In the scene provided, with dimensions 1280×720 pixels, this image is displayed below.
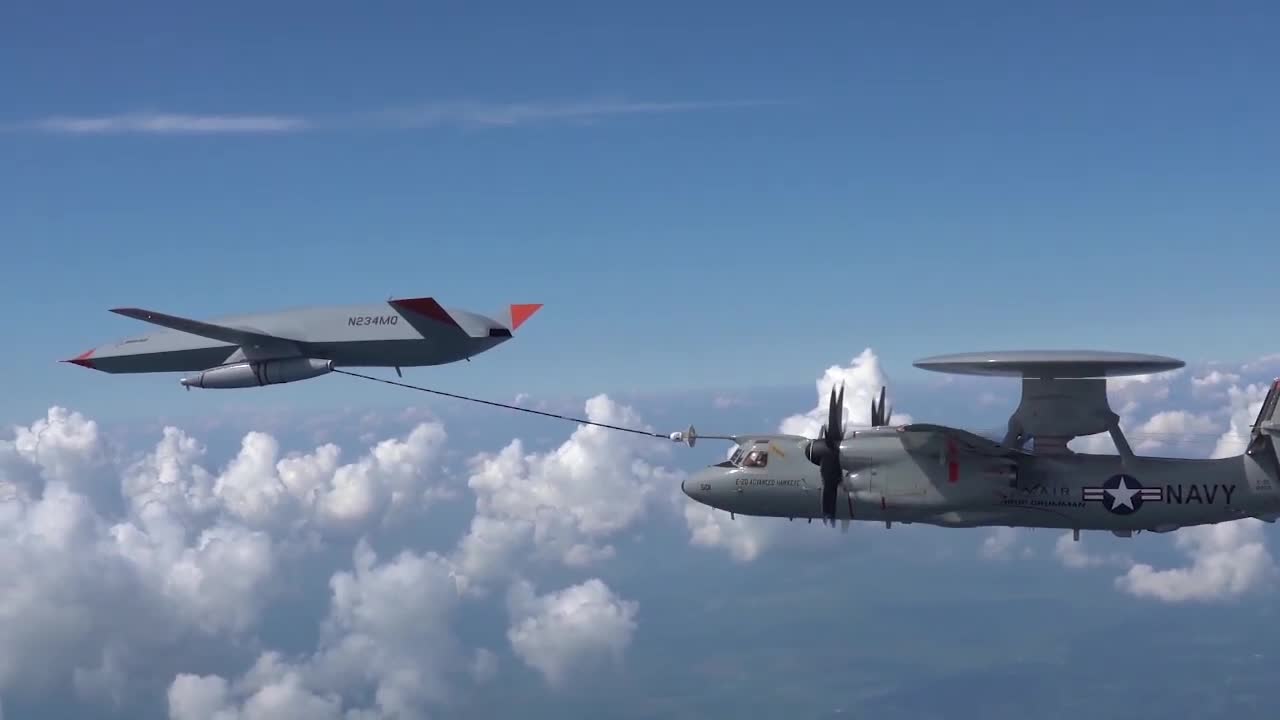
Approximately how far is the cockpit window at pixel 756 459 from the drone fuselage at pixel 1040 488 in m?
2.81

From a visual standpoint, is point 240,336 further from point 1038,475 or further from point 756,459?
point 1038,475

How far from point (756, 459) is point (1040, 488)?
8966 mm

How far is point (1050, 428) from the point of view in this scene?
28.5 meters

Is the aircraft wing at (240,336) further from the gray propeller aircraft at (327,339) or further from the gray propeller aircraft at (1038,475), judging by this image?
the gray propeller aircraft at (1038,475)

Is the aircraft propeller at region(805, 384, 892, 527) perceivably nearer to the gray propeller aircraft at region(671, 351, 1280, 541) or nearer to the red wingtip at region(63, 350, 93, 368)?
the gray propeller aircraft at region(671, 351, 1280, 541)

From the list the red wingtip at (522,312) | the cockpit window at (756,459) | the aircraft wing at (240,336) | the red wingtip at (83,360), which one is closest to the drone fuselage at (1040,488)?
the cockpit window at (756,459)

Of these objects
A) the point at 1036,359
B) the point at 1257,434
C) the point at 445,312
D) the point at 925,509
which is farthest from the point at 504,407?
the point at 1257,434

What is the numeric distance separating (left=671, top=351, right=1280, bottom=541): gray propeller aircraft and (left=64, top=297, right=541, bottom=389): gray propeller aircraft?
17.2 meters

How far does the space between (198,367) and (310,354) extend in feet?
23.2

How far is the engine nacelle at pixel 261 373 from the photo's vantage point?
4125 cm

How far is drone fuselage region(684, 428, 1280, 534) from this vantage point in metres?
28.1

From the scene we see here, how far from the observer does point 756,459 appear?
102 ft

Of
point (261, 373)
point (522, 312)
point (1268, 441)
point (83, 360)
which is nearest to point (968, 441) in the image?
point (1268, 441)

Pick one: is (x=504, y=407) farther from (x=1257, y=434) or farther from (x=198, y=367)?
(x=1257, y=434)
